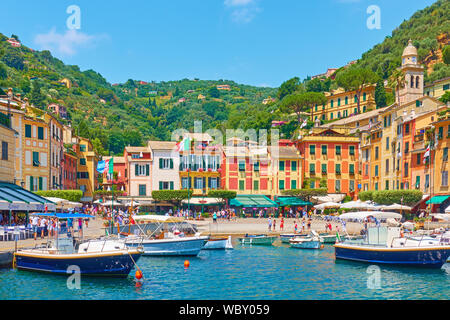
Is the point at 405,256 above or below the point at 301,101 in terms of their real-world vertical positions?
below

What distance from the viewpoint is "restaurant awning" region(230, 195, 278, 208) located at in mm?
72188

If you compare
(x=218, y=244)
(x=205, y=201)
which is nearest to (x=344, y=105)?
(x=205, y=201)

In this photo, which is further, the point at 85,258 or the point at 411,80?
the point at 411,80

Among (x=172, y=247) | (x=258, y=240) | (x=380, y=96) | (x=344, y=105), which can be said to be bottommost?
(x=258, y=240)

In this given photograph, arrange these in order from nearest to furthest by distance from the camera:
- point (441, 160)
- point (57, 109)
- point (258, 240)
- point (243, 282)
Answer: point (243, 282) < point (258, 240) < point (441, 160) < point (57, 109)

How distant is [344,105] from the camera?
123125 millimetres

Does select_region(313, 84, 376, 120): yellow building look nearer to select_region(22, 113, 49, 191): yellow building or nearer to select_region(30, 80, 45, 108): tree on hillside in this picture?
select_region(22, 113, 49, 191): yellow building

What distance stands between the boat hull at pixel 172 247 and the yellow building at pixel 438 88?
7829cm

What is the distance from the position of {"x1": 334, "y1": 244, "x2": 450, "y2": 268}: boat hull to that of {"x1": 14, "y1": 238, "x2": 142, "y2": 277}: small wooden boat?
57.0ft

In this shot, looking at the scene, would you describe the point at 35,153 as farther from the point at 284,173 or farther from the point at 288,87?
the point at 288,87

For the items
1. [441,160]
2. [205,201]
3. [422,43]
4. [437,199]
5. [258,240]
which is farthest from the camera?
[422,43]

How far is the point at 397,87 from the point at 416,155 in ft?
119

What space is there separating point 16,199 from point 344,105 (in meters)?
101
